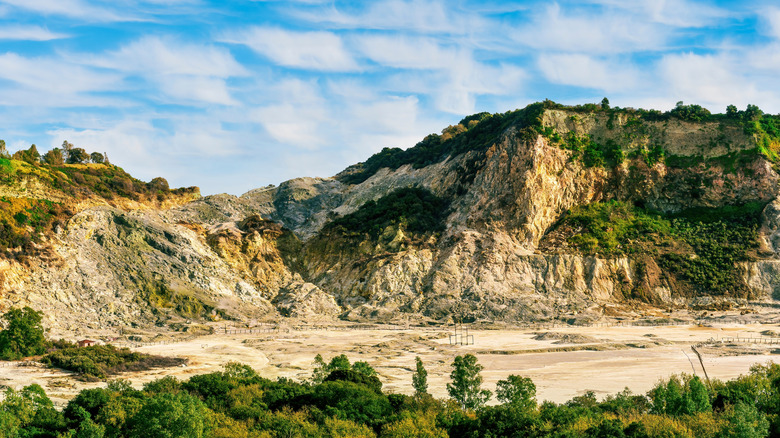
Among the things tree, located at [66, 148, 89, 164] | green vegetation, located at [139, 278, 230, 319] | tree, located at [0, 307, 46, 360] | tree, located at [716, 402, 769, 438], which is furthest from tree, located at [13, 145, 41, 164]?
tree, located at [716, 402, 769, 438]

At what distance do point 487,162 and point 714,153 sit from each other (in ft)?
122

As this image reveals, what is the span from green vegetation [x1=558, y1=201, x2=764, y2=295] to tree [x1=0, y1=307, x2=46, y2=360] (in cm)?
6907

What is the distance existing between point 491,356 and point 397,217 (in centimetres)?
4478

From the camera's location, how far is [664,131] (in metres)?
111

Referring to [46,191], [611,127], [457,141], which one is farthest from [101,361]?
[611,127]

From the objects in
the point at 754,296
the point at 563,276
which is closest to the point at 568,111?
the point at 563,276

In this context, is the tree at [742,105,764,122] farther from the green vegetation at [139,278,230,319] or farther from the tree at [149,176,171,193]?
the tree at [149,176,171,193]

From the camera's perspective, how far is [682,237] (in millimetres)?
97250

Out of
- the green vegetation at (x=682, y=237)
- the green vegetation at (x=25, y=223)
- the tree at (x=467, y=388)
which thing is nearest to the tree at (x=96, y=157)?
the green vegetation at (x=25, y=223)

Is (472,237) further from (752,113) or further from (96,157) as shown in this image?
(96,157)

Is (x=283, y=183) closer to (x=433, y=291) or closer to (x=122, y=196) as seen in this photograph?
(x=122, y=196)

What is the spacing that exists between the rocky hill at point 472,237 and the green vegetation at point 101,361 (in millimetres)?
16363

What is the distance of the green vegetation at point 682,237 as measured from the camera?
293ft

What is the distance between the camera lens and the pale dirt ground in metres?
49.7
